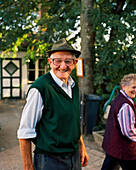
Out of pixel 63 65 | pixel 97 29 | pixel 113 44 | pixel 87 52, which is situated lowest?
pixel 63 65

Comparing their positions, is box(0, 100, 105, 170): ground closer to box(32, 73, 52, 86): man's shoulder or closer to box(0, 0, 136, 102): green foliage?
box(0, 0, 136, 102): green foliage

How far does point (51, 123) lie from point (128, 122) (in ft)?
4.09

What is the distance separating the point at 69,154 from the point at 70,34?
6225 mm

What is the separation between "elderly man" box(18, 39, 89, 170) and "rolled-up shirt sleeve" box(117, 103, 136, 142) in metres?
0.91

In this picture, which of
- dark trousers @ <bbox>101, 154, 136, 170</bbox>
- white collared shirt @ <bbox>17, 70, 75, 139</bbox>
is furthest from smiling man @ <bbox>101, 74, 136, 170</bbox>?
white collared shirt @ <bbox>17, 70, 75, 139</bbox>

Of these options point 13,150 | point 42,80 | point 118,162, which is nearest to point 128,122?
point 118,162

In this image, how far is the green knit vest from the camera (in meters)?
1.74

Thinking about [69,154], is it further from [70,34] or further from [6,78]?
[6,78]

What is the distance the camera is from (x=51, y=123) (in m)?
1.75

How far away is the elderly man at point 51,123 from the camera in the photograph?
5.62ft

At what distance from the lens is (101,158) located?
4.61 metres

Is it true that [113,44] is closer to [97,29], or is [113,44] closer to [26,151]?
[97,29]

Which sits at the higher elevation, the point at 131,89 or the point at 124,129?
the point at 131,89

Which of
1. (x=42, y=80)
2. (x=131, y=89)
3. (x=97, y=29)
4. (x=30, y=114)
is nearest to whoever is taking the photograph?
(x=30, y=114)
